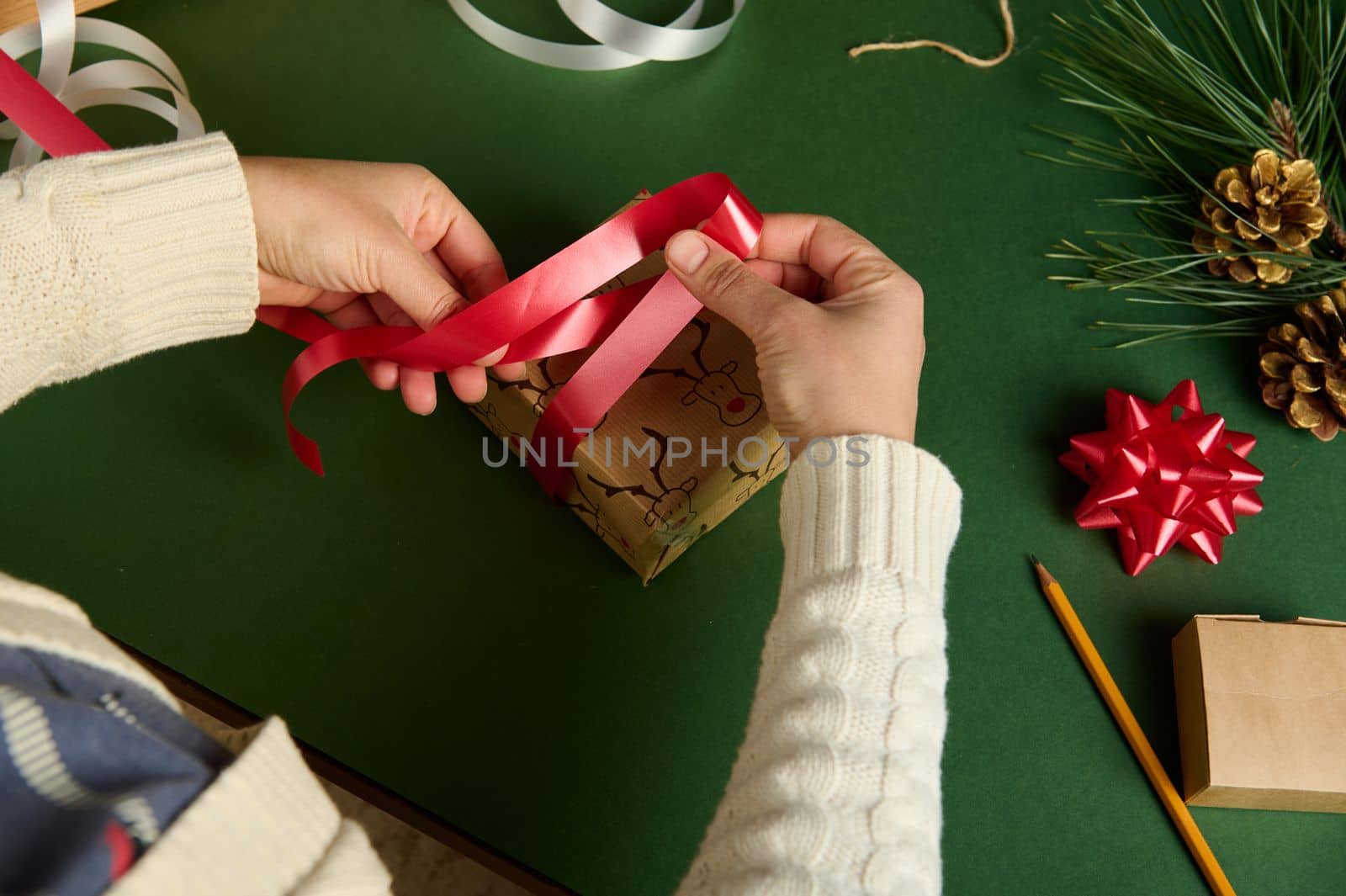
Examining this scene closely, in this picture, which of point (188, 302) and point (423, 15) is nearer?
point (188, 302)

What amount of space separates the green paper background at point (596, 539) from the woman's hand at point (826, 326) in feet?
0.48

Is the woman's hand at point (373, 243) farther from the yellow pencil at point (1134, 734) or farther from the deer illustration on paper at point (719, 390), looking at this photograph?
the yellow pencil at point (1134, 734)

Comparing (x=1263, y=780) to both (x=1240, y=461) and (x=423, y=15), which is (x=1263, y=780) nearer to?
(x=1240, y=461)

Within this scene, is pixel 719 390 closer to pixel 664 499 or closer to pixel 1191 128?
pixel 664 499

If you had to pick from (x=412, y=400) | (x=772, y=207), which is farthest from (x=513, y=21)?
(x=412, y=400)

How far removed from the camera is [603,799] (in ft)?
2.23

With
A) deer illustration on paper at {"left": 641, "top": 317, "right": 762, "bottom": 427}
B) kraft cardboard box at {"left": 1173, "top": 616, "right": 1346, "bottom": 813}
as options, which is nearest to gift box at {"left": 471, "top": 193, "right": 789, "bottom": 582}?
deer illustration on paper at {"left": 641, "top": 317, "right": 762, "bottom": 427}

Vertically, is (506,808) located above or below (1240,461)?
below

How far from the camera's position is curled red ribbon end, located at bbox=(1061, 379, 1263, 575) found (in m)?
0.72

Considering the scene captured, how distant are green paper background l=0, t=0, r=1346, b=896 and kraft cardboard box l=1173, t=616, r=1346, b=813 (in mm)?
32

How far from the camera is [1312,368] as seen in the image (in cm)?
79

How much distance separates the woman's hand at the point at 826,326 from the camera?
637mm

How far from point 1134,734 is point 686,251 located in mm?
467

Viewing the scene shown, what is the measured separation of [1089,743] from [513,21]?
0.81 m
